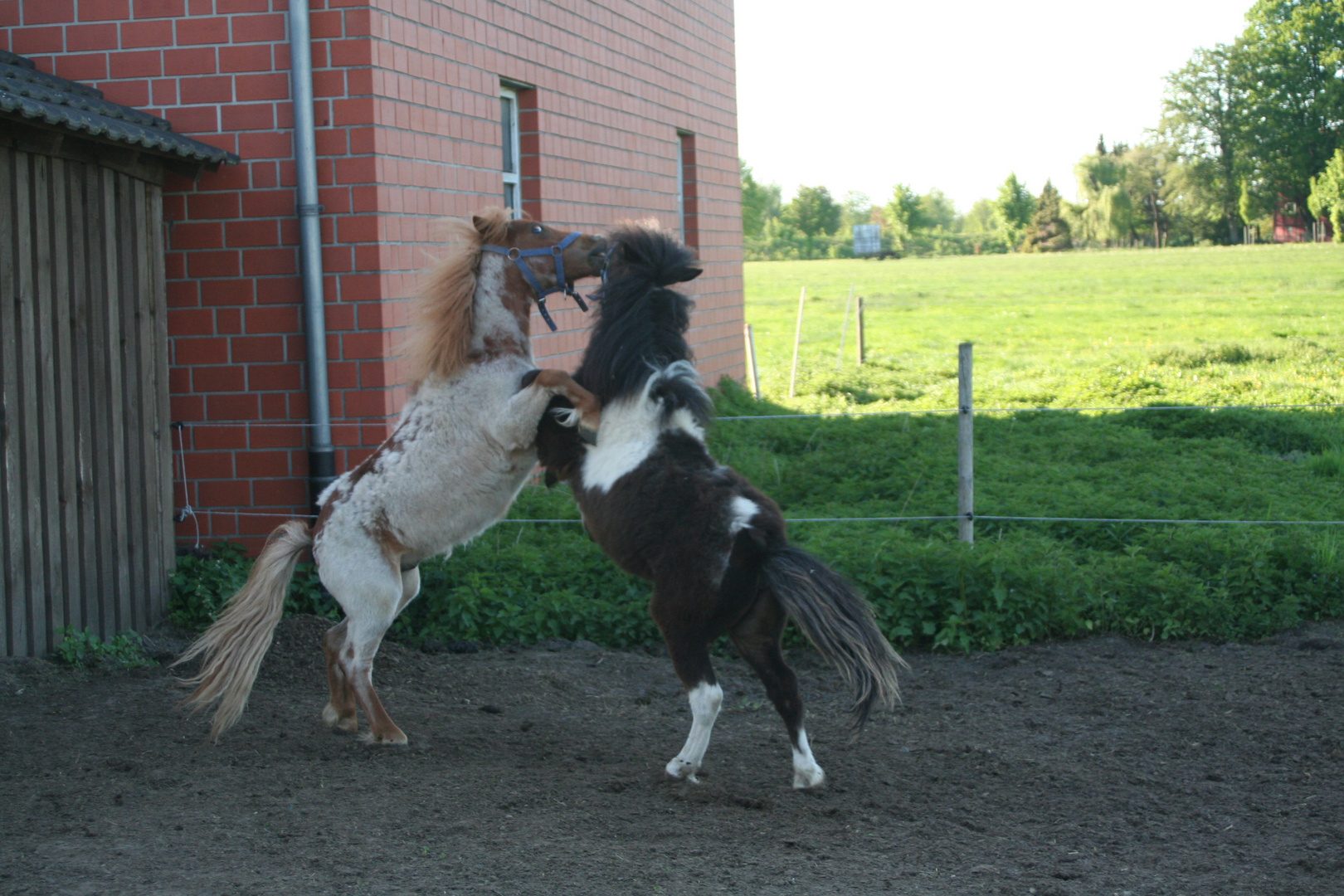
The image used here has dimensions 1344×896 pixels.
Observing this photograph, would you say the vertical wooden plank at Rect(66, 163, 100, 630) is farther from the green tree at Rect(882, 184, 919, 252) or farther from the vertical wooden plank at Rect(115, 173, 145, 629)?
the green tree at Rect(882, 184, 919, 252)

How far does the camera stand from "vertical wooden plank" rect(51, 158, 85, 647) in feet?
18.2

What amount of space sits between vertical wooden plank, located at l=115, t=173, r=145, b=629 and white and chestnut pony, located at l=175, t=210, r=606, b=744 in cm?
162

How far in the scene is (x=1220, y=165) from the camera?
250 ft

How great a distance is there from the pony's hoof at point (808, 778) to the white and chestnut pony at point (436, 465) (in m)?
1.63

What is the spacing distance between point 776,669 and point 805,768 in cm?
41

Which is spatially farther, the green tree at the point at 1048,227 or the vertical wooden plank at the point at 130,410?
the green tree at the point at 1048,227

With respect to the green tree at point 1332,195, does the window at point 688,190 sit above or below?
below

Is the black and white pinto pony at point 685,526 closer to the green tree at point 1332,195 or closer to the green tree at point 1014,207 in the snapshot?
the green tree at point 1332,195

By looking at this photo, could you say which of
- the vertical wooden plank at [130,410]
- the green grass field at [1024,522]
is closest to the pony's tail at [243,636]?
the vertical wooden plank at [130,410]

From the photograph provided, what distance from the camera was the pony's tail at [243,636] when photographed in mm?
4602

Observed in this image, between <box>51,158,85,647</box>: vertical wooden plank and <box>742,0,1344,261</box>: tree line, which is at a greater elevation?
<box>742,0,1344,261</box>: tree line

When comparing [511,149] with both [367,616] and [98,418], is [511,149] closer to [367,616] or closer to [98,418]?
[98,418]

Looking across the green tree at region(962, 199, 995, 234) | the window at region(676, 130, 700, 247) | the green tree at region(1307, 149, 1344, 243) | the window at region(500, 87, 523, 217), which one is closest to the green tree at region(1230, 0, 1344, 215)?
the green tree at region(1307, 149, 1344, 243)

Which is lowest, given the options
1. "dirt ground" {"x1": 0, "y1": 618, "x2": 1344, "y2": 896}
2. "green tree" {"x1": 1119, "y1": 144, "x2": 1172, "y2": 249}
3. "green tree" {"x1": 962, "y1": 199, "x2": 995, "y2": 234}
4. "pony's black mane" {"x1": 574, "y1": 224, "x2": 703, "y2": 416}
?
"dirt ground" {"x1": 0, "y1": 618, "x2": 1344, "y2": 896}
